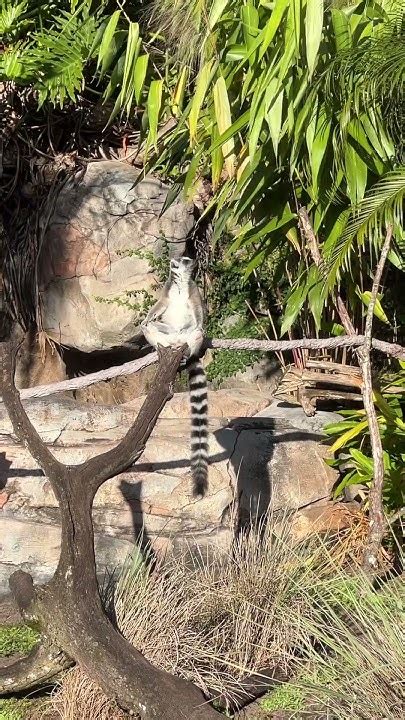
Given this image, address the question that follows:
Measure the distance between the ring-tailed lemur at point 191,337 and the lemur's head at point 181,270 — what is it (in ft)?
0.07

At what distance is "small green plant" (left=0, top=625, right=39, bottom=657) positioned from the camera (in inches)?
211

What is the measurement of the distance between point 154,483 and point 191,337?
1489mm

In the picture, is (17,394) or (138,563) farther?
(138,563)

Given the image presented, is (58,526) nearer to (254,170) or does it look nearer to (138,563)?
(138,563)

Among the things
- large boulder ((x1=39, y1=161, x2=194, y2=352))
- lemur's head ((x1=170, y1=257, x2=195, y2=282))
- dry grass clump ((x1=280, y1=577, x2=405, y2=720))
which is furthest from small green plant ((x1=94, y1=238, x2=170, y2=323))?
dry grass clump ((x1=280, y1=577, x2=405, y2=720))

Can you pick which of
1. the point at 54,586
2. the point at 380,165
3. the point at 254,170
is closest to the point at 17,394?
the point at 54,586

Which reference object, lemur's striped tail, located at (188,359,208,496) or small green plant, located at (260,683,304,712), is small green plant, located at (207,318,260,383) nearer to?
lemur's striped tail, located at (188,359,208,496)

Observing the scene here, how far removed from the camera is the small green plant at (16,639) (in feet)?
17.6

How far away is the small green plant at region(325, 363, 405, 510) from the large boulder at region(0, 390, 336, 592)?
32 cm

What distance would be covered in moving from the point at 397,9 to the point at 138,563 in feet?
11.3

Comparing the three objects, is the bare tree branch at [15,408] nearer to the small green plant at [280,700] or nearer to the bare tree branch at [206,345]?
the bare tree branch at [206,345]

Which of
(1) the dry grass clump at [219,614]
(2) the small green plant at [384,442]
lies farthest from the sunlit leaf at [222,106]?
(1) the dry grass clump at [219,614]

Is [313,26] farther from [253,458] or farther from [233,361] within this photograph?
[233,361]

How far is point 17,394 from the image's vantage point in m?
4.68
